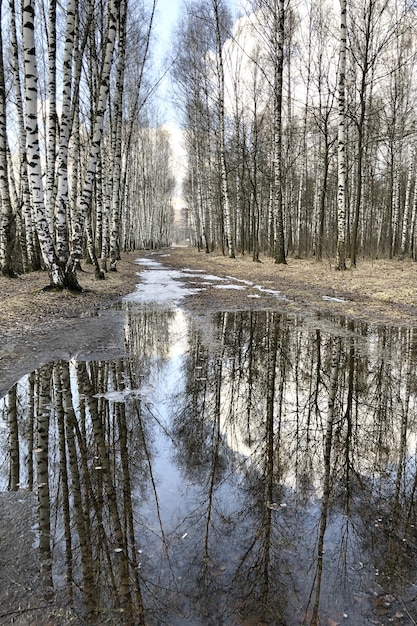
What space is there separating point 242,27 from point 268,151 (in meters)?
8.14

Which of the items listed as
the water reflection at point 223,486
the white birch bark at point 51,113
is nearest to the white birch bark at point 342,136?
the white birch bark at point 51,113

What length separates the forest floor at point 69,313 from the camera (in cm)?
202

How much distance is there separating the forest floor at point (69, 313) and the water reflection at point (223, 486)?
0.39ft

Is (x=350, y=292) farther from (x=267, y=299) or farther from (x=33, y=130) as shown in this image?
(x=33, y=130)

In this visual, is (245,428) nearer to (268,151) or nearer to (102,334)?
(102,334)

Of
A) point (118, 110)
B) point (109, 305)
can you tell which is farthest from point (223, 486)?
point (118, 110)

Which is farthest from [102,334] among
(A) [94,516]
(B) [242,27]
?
(B) [242,27]

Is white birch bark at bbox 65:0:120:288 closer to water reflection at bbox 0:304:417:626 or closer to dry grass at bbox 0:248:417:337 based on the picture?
dry grass at bbox 0:248:417:337

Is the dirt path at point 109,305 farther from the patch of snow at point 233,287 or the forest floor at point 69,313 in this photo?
the patch of snow at point 233,287

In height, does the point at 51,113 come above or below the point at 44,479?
above

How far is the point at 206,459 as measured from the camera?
322 cm

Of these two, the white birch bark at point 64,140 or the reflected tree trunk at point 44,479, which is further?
the white birch bark at point 64,140

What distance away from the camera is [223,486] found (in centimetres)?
287

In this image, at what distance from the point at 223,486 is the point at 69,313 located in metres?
6.71
